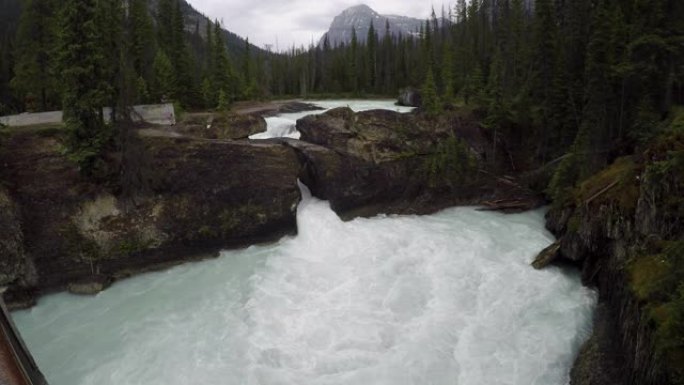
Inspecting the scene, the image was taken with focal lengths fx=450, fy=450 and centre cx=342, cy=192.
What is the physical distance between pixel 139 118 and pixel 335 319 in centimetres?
1891

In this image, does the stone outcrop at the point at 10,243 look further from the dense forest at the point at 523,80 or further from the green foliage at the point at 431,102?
the green foliage at the point at 431,102

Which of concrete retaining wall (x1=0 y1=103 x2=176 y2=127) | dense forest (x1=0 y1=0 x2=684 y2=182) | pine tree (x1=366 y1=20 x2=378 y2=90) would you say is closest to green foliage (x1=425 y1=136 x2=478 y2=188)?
dense forest (x1=0 y1=0 x2=684 y2=182)

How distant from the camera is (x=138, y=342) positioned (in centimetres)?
1695

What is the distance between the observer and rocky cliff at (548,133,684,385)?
36.6 feet

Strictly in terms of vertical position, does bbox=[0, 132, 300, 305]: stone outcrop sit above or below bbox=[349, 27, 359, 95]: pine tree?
below

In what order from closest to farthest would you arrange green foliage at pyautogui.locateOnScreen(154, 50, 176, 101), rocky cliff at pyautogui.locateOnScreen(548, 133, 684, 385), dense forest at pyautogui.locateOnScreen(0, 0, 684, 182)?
rocky cliff at pyautogui.locateOnScreen(548, 133, 684, 385) → dense forest at pyautogui.locateOnScreen(0, 0, 684, 182) → green foliage at pyautogui.locateOnScreen(154, 50, 176, 101)

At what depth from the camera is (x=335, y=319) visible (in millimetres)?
17938

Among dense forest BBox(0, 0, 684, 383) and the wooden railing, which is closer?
the wooden railing

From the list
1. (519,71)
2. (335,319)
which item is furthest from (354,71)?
(335,319)

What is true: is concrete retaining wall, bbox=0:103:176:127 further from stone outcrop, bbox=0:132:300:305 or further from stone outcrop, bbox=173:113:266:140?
stone outcrop, bbox=0:132:300:305

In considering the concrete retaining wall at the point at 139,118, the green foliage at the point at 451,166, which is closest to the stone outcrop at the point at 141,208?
the concrete retaining wall at the point at 139,118

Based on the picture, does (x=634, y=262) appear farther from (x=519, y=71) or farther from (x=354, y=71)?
(x=354, y=71)

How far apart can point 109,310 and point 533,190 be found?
27.7 m

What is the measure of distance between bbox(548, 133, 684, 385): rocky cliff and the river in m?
1.05
